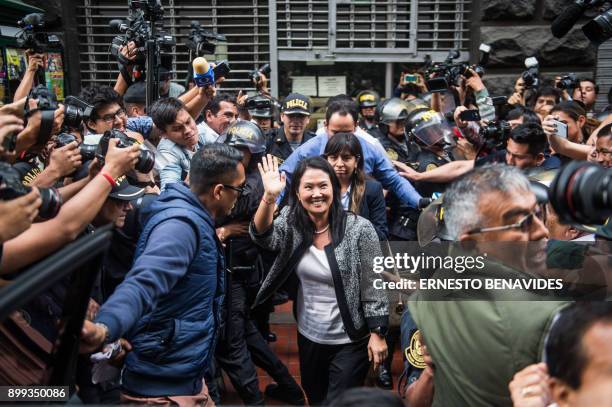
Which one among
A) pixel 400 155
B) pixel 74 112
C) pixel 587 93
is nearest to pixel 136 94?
pixel 74 112

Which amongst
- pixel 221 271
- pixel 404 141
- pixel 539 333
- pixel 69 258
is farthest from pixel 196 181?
pixel 404 141

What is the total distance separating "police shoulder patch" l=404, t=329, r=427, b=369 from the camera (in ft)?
7.56

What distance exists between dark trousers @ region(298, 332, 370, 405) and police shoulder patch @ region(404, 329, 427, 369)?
2.95 feet

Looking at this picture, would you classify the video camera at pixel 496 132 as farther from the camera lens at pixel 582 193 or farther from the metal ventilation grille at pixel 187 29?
the metal ventilation grille at pixel 187 29

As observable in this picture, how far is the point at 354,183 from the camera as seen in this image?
4.04 m

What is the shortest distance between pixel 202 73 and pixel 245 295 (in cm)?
186

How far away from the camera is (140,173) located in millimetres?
3096

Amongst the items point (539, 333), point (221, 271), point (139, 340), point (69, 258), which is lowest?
point (139, 340)

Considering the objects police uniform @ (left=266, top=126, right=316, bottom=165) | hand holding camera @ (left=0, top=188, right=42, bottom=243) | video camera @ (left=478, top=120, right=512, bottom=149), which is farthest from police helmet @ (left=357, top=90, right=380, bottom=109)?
hand holding camera @ (left=0, top=188, right=42, bottom=243)

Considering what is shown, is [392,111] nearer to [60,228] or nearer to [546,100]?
[546,100]

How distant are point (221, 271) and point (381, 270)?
984mm

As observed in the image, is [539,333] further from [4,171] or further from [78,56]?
[78,56]

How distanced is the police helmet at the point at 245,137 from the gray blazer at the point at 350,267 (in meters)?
0.99

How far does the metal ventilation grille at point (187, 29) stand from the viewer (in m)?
8.44
